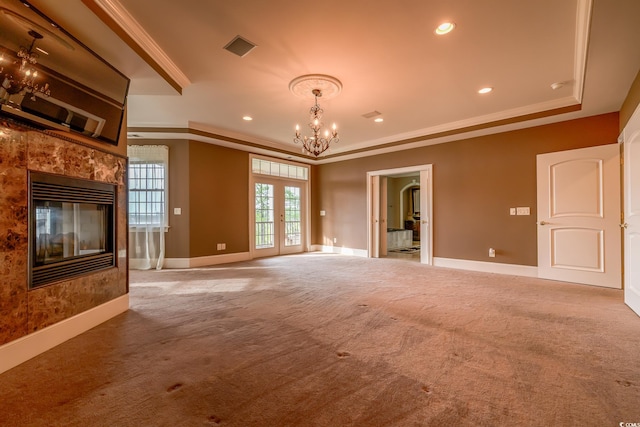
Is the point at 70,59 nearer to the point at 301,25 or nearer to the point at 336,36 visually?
the point at 301,25

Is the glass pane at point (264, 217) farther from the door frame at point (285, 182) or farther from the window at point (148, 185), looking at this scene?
the window at point (148, 185)

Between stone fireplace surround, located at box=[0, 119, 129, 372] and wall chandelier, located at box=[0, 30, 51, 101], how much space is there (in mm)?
259

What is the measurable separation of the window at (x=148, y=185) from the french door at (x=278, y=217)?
Answer: 6.44 feet

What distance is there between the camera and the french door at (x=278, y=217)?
6730mm

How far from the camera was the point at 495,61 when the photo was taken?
3.00m

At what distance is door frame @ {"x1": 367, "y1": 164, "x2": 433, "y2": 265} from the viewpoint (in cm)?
573

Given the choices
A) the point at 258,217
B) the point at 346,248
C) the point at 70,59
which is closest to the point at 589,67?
the point at 70,59

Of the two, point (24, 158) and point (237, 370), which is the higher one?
point (24, 158)

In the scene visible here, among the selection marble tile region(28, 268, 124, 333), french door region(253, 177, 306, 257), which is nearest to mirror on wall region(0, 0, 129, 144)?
marble tile region(28, 268, 124, 333)

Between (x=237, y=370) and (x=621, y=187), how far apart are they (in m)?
5.19

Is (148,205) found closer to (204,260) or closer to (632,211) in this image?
(204,260)

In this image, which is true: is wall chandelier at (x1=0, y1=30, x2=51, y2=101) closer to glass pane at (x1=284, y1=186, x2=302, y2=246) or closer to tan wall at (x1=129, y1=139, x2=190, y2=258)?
tan wall at (x1=129, y1=139, x2=190, y2=258)

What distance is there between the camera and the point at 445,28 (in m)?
2.47

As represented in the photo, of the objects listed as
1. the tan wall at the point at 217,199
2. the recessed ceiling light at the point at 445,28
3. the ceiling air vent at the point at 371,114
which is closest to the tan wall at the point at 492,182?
the ceiling air vent at the point at 371,114
